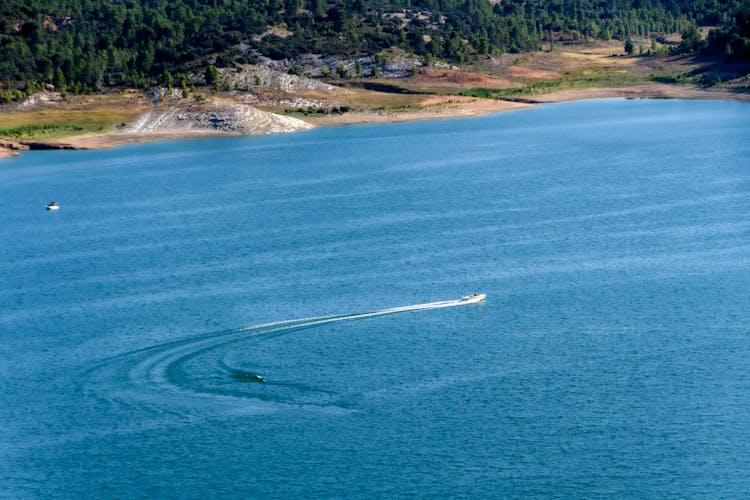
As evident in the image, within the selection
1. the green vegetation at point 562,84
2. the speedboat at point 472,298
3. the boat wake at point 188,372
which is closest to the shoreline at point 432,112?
the green vegetation at point 562,84

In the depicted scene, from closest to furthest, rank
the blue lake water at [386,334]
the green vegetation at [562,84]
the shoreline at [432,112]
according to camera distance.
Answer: the blue lake water at [386,334] → the shoreline at [432,112] → the green vegetation at [562,84]

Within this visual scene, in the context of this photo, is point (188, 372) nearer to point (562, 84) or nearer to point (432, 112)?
point (432, 112)

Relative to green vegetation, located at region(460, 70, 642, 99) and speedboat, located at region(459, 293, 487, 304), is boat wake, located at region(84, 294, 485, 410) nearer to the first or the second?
speedboat, located at region(459, 293, 487, 304)

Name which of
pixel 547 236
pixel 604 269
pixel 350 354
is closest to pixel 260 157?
pixel 547 236

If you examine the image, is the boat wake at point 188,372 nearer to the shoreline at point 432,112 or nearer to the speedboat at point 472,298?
the speedboat at point 472,298

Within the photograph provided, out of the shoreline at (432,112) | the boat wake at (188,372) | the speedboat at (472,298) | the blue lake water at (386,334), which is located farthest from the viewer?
the shoreline at (432,112)

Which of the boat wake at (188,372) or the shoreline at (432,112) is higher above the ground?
the shoreline at (432,112)

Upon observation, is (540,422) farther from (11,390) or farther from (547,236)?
(547,236)

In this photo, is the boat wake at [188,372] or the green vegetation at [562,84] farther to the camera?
the green vegetation at [562,84]
